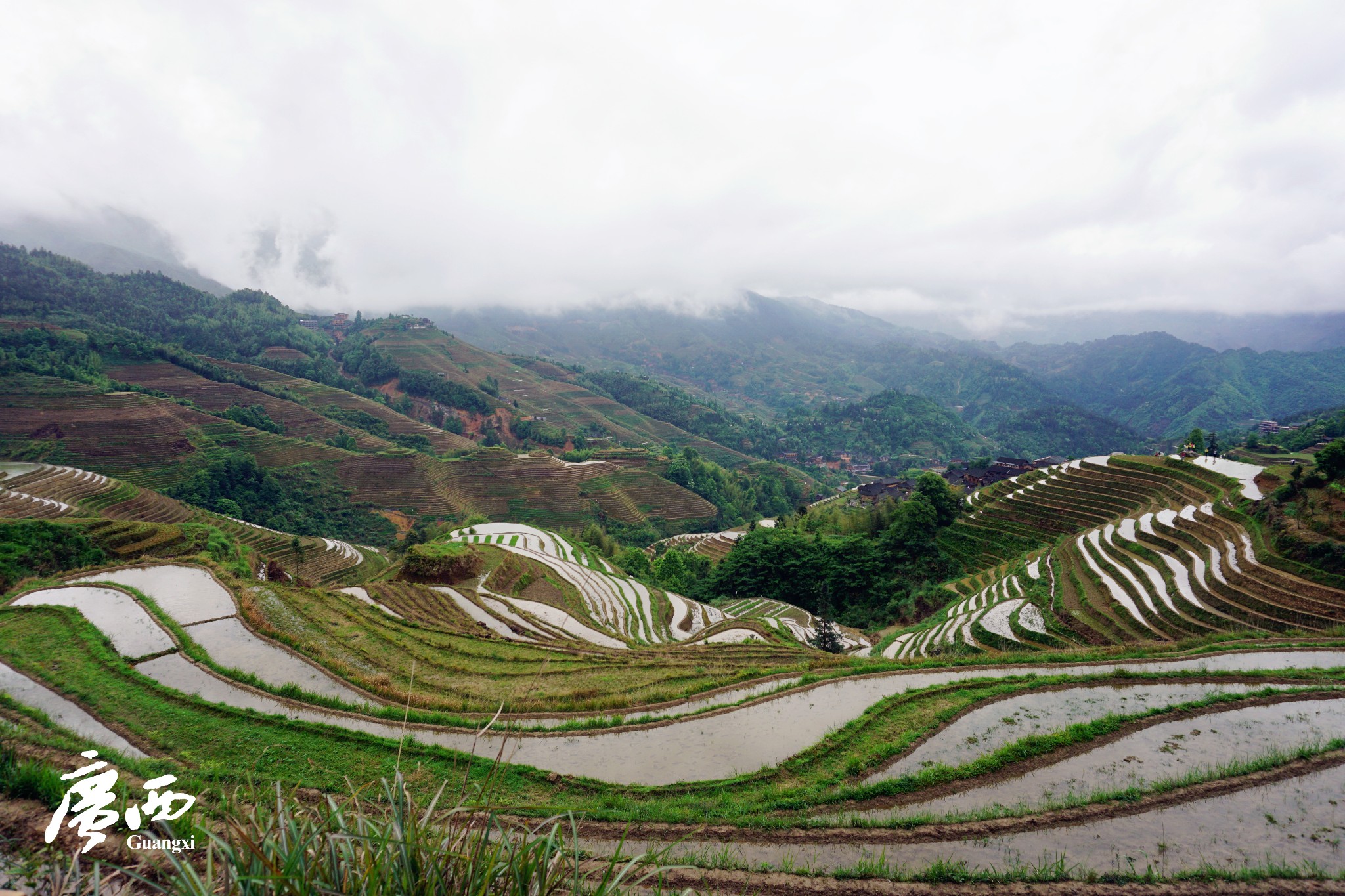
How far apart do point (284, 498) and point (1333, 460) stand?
8664 cm

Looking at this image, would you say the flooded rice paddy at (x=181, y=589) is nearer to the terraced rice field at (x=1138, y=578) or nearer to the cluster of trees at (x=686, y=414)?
the terraced rice field at (x=1138, y=578)

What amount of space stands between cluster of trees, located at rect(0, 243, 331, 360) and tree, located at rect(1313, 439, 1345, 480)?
566 ft

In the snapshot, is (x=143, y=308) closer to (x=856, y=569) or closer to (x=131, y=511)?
(x=131, y=511)

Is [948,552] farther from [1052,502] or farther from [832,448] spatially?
[832,448]

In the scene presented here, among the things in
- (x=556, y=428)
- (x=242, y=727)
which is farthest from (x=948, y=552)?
(x=556, y=428)

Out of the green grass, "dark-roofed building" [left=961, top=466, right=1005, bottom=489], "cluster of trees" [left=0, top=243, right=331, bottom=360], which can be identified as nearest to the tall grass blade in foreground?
the green grass

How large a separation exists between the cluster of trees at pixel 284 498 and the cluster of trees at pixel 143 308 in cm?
8598

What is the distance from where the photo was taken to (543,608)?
978 inches

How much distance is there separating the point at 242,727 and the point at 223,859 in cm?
954

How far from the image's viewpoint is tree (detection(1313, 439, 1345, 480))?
1927 centimetres

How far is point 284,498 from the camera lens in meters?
63.3

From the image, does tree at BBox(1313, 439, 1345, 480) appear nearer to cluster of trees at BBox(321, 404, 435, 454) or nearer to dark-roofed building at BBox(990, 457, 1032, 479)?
dark-roofed building at BBox(990, 457, 1032, 479)

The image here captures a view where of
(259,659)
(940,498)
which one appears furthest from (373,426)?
(940,498)

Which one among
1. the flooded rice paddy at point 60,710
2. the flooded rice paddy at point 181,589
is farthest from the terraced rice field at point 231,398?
the flooded rice paddy at point 60,710
